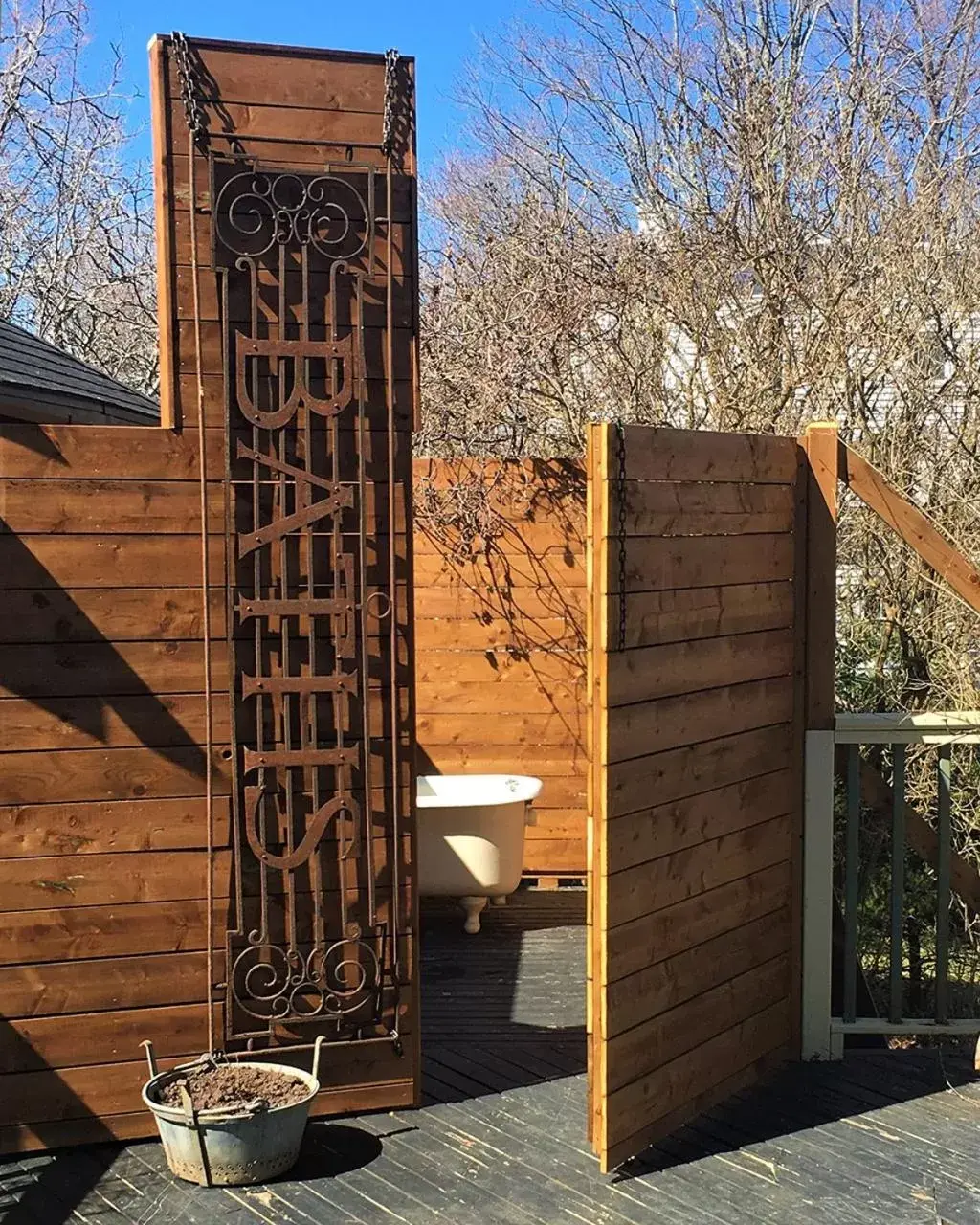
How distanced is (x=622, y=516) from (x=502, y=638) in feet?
9.50

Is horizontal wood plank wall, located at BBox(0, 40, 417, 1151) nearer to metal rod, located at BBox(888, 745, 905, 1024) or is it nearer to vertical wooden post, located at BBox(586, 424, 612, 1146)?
vertical wooden post, located at BBox(586, 424, 612, 1146)

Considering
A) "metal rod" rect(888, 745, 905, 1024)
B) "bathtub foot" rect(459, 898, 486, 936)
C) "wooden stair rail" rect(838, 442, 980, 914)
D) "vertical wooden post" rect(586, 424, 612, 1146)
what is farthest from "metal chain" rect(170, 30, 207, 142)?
"bathtub foot" rect(459, 898, 486, 936)

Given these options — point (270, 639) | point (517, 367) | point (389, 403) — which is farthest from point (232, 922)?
point (517, 367)

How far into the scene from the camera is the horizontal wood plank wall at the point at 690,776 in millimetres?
3230

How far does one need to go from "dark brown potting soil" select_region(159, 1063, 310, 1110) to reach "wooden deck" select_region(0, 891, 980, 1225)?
0.68 ft

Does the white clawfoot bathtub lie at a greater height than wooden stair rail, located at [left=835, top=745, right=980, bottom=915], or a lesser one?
lesser

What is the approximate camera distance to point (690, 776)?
3.54m

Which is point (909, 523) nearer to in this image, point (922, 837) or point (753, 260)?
point (922, 837)

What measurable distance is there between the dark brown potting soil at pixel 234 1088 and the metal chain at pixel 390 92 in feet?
8.83

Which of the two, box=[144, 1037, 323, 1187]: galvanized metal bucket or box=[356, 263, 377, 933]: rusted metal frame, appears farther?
box=[356, 263, 377, 933]: rusted metal frame

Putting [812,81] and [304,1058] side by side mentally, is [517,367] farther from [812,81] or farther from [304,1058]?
[304,1058]

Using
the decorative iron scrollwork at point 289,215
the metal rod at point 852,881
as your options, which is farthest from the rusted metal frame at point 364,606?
the metal rod at point 852,881

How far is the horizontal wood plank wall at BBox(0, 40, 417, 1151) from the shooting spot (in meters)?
3.31

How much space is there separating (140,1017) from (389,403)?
1.92 metres
